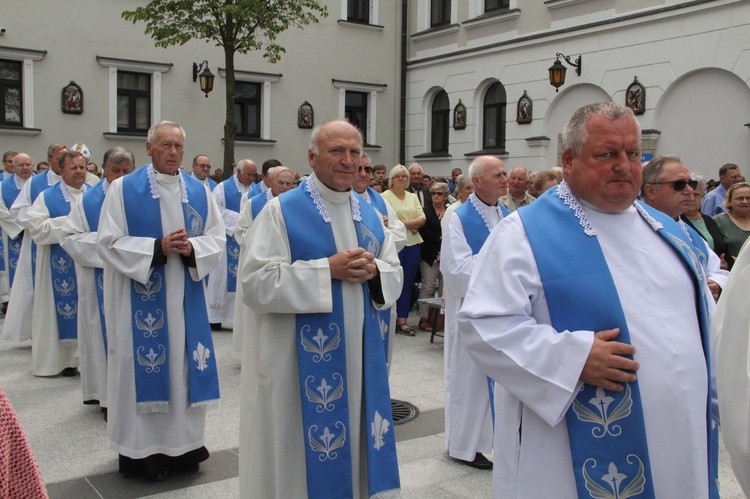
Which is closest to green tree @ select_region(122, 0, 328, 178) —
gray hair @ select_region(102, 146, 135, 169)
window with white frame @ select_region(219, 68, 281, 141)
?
window with white frame @ select_region(219, 68, 281, 141)

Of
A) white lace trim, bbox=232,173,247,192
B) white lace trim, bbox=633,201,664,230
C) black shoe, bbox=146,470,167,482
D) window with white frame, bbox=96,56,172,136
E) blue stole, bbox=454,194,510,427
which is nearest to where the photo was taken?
white lace trim, bbox=633,201,664,230

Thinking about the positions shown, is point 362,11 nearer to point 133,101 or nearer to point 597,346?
point 133,101

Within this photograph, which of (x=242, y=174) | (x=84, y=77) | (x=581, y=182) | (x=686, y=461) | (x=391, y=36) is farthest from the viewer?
(x=391, y=36)

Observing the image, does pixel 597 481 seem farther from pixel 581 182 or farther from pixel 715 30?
pixel 715 30

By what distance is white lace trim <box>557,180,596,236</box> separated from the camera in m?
2.79

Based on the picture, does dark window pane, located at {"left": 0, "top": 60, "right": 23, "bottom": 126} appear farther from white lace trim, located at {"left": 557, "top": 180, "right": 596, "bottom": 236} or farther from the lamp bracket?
white lace trim, located at {"left": 557, "top": 180, "right": 596, "bottom": 236}

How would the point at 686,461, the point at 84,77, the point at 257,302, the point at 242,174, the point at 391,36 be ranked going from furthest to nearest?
1. the point at 391,36
2. the point at 84,77
3. the point at 242,174
4. the point at 257,302
5. the point at 686,461

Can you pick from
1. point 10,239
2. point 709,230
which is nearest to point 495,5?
point 10,239

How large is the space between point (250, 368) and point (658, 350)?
204 cm

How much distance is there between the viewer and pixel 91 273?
645cm

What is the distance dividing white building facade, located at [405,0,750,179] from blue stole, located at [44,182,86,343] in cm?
1181

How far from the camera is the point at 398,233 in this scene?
7.86m

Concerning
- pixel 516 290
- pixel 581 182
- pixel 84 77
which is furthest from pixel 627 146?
pixel 84 77

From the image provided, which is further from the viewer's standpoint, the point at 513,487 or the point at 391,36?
the point at 391,36
